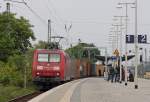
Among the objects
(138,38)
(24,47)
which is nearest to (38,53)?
(138,38)

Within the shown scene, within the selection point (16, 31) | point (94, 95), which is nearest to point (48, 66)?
point (94, 95)

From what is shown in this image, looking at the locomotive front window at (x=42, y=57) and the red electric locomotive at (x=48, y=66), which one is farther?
the locomotive front window at (x=42, y=57)

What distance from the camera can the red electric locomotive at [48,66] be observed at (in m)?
43.8

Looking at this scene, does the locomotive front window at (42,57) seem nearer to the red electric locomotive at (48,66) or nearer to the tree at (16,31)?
the red electric locomotive at (48,66)

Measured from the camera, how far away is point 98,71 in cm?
11356

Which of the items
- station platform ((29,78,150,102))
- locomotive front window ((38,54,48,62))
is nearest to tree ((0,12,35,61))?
locomotive front window ((38,54,48,62))

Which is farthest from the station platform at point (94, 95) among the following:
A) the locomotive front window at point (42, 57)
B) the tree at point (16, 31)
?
the tree at point (16, 31)

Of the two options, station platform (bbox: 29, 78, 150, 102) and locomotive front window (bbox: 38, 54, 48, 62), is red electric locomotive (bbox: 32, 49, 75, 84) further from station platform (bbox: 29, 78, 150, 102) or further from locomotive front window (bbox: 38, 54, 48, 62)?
station platform (bbox: 29, 78, 150, 102)

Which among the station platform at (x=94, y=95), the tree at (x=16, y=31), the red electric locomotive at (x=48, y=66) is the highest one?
the tree at (x=16, y=31)

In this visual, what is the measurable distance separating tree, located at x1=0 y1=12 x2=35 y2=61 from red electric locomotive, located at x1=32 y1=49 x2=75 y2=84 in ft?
59.1

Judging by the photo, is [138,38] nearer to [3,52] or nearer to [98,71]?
[3,52]

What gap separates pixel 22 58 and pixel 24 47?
26729 millimetres

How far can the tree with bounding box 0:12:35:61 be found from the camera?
6506cm

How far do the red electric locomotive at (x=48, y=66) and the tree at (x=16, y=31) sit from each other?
18.0m
